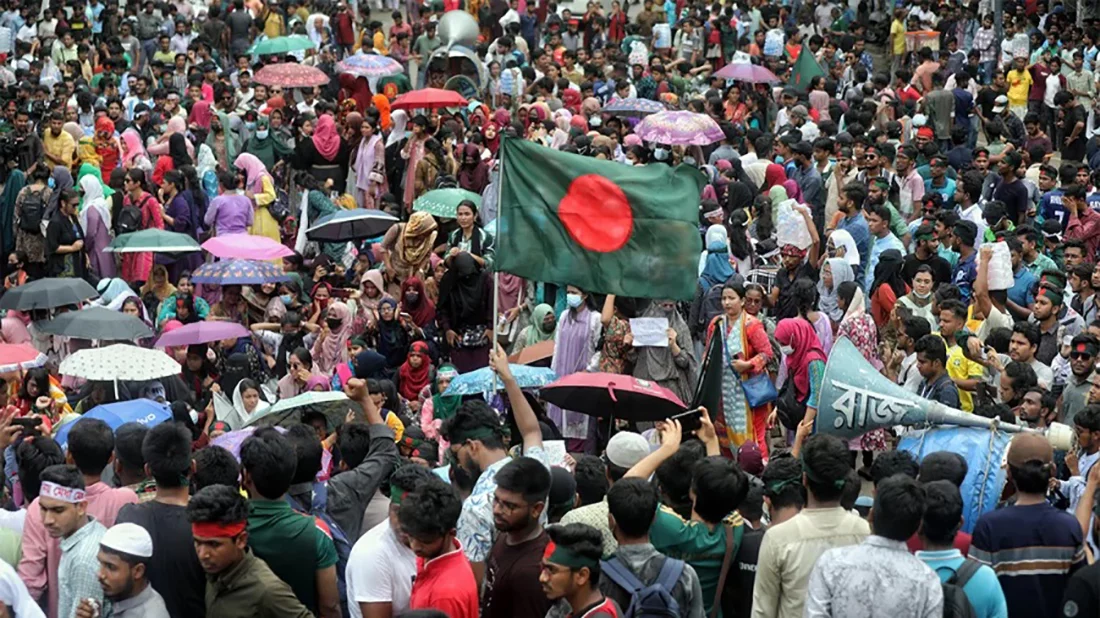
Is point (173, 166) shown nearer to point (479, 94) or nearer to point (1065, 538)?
point (479, 94)

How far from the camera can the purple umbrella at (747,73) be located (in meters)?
22.1

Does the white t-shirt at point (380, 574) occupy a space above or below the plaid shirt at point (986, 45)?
above

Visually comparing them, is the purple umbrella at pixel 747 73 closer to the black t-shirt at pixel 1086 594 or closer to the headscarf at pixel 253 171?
the headscarf at pixel 253 171

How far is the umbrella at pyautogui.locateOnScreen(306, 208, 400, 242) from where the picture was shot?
49.6 feet

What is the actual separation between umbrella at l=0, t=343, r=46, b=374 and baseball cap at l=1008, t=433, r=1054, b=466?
6.47 meters

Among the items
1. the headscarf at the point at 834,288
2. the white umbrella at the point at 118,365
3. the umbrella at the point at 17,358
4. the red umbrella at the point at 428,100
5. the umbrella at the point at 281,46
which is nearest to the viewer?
the white umbrella at the point at 118,365

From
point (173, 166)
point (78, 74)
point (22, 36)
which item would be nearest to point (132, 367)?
point (173, 166)

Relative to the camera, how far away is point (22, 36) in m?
24.8

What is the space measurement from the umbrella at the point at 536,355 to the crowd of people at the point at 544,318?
83mm

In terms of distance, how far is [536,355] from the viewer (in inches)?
480

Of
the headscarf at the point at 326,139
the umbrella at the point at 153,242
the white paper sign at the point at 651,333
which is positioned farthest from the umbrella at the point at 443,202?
the white paper sign at the point at 651,333

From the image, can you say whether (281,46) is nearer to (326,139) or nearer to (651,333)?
(326,139)

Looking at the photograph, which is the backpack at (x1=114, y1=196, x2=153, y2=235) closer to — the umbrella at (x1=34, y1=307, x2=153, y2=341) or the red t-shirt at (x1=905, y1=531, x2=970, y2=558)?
the umbrella at (x1=34, y1=307, x2=153, y2=341)

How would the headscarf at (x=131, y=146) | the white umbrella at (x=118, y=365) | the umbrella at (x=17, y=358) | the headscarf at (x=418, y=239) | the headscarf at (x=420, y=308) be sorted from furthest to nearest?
the headscarf at (x=131, y=146)
the headscarf at (x=418, y=239)
the headscarf at (x=420, y=308)
the umbrella at (x=17, y=358)
the white umbrella at (x=118, y=365)
